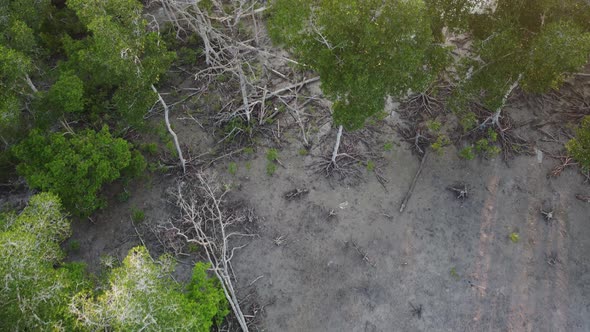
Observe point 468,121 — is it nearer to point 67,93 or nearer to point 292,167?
point 292,167

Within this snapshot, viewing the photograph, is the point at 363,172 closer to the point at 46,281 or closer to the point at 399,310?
the point at 399,310

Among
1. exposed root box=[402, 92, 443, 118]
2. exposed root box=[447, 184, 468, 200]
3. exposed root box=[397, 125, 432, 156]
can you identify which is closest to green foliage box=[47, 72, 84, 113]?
exposed root box=[397, 125, 432, 156]

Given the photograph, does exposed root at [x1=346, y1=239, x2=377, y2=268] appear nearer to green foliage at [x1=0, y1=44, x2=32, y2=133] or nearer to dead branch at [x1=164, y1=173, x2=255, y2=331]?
dead branch at [x1=164, y1=173, x2=255, y2=331]

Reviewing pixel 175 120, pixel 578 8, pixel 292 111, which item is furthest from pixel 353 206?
pixel 578 8

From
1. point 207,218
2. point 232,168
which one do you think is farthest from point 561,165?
point 207,218

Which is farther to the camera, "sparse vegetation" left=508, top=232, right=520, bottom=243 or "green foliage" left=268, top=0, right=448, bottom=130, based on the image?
"sparse vegetation" left=508, top=232, right=520, bottom=243

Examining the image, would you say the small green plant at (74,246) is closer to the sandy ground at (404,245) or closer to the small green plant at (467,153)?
the sandy ground at (404,245)

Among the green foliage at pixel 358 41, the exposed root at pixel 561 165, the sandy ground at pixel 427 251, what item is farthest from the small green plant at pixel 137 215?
the exposed root at pixel 561 165

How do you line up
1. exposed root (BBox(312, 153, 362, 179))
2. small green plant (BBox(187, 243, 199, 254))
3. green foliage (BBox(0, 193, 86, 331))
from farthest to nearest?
exposed root (BBox(312, 153, 362, 179)), small green plant (BBox(187, 243, 199, 254)), green foliage (BBox(0, 193, 86, 331))
